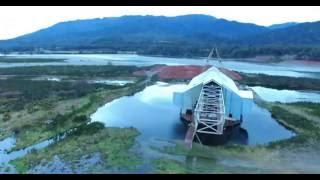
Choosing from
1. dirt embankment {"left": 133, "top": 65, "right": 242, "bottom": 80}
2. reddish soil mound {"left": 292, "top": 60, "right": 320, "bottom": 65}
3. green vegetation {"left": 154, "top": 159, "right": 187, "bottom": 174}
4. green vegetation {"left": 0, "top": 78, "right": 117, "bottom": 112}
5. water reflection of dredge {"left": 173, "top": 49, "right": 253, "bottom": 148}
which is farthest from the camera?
reddish soil mound {"left": 292, "top": 60, "right": 320, "bottom": 65}

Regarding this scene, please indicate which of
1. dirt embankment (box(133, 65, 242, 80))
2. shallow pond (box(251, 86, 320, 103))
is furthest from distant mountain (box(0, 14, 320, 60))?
shallow pond (box(251, 86, 320, 103))

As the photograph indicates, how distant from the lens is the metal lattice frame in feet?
56.9

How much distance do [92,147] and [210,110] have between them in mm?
6142

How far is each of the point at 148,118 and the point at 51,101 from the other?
8.10m

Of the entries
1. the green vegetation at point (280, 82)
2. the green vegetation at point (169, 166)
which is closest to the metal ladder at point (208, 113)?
the green vegetation at point (169, 166)

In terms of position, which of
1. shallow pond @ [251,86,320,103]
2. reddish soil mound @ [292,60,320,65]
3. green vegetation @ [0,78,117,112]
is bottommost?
shallow pond @ [251,86,320,103]

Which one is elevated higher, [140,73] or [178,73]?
[178,73]

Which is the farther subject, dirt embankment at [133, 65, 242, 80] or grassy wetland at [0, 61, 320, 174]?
dirt embankment at [133, 65, 242, 80]

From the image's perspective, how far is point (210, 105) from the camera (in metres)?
19.7

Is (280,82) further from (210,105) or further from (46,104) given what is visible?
(46,104)

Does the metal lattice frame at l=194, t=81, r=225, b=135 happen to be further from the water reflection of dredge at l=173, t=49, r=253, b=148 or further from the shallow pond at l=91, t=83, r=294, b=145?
the shallow pond at l=91, t=83, r=294, b=145

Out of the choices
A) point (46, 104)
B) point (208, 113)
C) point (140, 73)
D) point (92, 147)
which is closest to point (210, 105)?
point (208, 113)

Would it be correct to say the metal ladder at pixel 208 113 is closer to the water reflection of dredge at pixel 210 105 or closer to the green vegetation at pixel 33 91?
the water reflection of dredge at pixel 210 105
